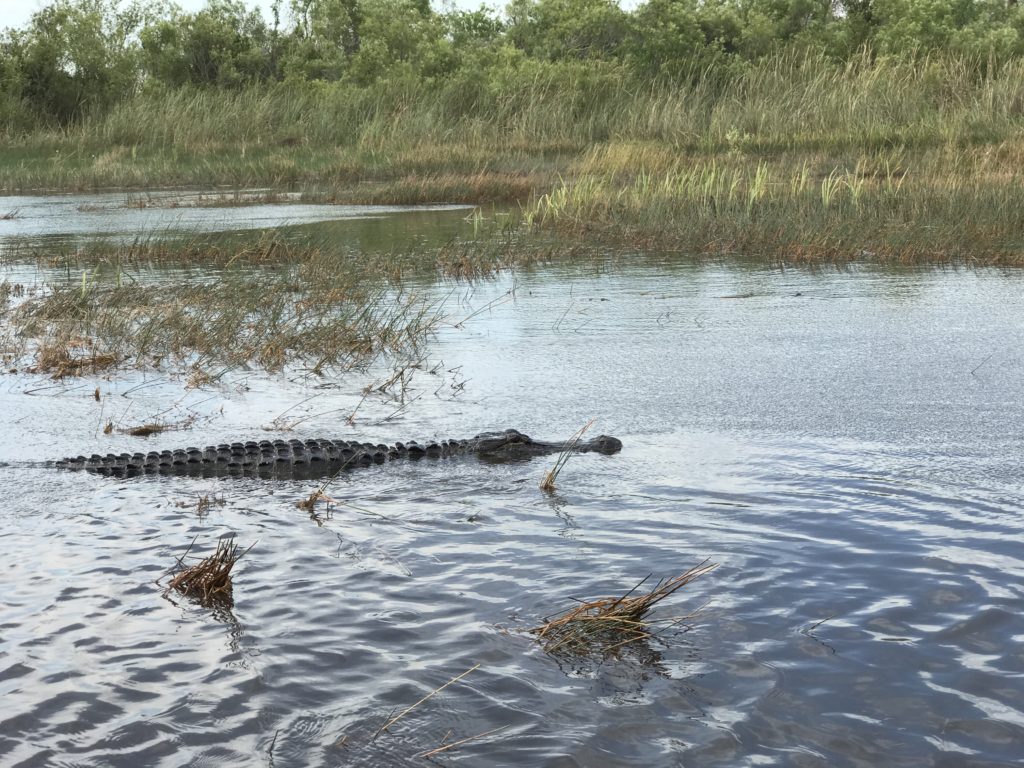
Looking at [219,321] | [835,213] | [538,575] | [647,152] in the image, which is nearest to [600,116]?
[647,152]

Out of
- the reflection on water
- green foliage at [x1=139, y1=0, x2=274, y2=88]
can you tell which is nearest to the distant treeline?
green foliage at [x1=139, y1=0, x2=274, y2=88]

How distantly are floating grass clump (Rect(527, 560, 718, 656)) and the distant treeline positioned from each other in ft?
90.1

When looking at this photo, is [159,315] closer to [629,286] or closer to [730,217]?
[629,286]

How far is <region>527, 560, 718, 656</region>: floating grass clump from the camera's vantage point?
363 centimetres

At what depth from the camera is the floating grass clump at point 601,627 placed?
11.9 feet

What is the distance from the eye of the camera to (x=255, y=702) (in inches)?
131

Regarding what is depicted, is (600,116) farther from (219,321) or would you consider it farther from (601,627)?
(601,627)

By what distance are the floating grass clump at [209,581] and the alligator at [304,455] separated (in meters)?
1.63

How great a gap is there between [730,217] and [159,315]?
8.84 m

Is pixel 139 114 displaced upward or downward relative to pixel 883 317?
upward

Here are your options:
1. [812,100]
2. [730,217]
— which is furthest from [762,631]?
[812,100]

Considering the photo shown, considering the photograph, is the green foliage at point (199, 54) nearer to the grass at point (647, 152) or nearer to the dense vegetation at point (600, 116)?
the dense vegetation at point (600, 116)

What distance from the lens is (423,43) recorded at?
4403 cm

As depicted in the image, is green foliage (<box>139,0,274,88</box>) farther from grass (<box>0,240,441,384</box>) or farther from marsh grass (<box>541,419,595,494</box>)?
marsh grass (<box>541,419,595,494</box>)
